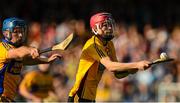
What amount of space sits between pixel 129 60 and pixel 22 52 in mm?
9200

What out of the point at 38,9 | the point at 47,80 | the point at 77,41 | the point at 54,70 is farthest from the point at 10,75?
the point at 38,9

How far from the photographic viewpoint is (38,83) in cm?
1559

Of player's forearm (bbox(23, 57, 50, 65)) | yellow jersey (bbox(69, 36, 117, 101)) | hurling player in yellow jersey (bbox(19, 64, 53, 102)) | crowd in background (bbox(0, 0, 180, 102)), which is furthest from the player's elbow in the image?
crowd in background (bbox(0, 0, 180, 102))

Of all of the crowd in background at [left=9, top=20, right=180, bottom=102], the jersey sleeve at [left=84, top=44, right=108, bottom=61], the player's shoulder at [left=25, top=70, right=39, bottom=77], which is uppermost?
the jersey sleeve at [left=84, top=44, right=108, bottom=61]

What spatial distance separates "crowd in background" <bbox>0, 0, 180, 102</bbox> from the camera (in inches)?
727

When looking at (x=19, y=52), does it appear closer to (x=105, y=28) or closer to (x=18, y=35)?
(x=18, y=35)

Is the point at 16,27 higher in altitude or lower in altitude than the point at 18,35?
higher

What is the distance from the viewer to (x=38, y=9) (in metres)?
22.6

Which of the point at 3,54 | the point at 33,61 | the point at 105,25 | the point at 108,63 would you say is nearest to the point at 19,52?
the point at 3,54

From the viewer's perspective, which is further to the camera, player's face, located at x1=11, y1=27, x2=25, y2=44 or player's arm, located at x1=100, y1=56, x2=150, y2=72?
player's face, located at x1=11, y1=27, x2=25, y2=44

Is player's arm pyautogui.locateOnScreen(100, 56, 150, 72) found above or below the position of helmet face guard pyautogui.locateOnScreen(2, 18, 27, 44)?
below

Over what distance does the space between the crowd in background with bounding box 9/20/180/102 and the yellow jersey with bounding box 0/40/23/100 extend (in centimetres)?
705

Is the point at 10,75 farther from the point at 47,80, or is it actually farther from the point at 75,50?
the point at 75,50

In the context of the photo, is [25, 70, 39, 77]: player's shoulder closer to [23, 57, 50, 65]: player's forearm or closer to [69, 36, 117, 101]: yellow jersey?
[23, 57, 50, 65]: player's forearm
